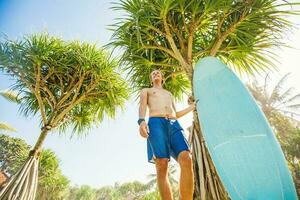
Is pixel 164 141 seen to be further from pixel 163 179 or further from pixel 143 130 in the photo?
pixel 163 179

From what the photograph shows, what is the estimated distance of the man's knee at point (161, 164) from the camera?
2205 mm

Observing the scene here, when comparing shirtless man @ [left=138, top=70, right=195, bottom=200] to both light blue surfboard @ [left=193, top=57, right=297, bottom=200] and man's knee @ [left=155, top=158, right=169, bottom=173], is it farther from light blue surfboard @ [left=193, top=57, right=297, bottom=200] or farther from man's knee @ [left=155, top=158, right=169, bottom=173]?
light blue surfboard @ [left=193, top=57, right=297, bottom=200]

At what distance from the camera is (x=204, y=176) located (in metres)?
3.07

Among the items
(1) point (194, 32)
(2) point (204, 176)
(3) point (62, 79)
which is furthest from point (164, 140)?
(3) point (62, 79)

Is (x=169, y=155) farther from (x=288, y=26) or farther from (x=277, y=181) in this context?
(x=288, y=26)

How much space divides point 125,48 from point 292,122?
47.0ft

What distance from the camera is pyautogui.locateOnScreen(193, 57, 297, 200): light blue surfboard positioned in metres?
1.78

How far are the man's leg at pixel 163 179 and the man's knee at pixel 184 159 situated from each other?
130 mm

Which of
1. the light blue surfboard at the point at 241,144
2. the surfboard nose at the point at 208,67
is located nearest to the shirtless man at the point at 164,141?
the light blue surfboard at the point at 241,144

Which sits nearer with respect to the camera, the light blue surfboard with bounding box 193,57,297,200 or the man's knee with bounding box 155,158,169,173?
the light blue surfboard with bounding box 193,57,297,200

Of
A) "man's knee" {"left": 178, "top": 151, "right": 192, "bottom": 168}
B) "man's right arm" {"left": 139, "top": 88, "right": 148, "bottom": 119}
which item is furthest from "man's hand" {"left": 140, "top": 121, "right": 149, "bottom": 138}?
"man's knee" {"left": 178, "top": 151, "right": 192, "bottom": 168}

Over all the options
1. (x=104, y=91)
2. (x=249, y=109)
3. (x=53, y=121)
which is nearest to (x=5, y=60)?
(x=53, y=121)

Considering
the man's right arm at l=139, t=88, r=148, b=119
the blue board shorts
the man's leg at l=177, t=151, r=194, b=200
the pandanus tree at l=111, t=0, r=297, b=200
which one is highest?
the pandanus tree at l=111, t=0, r=297, b=200

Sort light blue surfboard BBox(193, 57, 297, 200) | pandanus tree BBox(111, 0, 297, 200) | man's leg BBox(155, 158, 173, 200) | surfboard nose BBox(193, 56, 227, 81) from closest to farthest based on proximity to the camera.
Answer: light blue surfboard BBox(193, 57, 297, 200) < man's leg BBox(155, 158, 173, 200) < surfboard nose BBox(193, 56, 227, 81) < pandanus tree BBox(111, 0, 297, 200)
